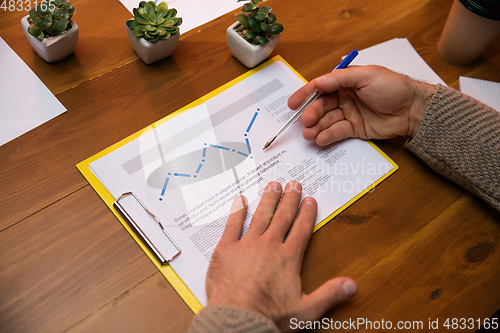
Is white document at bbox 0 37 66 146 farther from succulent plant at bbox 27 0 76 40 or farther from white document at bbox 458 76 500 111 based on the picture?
white document at bbox 458 76 500 111

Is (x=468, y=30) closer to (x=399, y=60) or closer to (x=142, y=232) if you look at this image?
A: (x=399, y=60)

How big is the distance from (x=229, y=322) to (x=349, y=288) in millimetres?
195

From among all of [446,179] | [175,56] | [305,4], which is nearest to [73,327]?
[175,56]

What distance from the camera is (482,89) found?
0.76 metres

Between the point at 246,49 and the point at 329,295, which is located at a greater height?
the point at 246,49

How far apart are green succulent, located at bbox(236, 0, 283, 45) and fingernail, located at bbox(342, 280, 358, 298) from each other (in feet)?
1.55

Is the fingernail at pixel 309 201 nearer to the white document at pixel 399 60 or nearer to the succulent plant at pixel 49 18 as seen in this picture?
the white document at pixel 399 60

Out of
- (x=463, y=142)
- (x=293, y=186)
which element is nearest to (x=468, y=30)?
(x=463, y=142)

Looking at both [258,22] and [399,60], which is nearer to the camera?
[258,22]

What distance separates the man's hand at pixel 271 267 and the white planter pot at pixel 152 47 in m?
0.34

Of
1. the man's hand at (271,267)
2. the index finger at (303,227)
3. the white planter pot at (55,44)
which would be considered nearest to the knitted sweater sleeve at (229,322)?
the man's hand at (271,267)

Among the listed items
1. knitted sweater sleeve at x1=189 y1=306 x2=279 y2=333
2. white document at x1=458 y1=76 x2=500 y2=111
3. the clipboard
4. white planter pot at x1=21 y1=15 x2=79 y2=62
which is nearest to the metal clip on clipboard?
the clipboard

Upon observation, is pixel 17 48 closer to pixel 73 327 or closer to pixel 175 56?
pixel 175 56

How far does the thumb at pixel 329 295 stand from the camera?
0.52 metres
